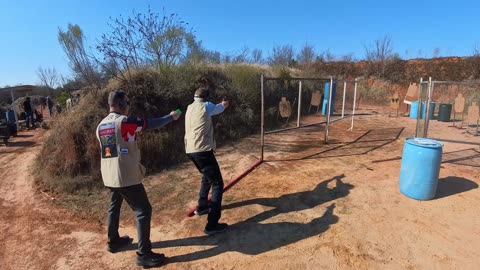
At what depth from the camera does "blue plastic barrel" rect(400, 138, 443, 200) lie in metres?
4.37

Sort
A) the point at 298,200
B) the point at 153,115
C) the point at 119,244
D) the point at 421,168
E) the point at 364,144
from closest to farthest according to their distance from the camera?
the point at 119,244, the point at 421,168, the point at 298,200, the point at 364,144, the point at 153,115

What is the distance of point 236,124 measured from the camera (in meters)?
10.1

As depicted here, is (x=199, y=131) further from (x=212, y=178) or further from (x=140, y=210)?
(x=140, y=210)

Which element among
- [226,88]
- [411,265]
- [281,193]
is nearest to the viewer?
[411,265]

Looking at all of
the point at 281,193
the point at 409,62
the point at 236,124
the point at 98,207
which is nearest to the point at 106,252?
the point at 98,207

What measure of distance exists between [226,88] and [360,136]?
4.91 metres

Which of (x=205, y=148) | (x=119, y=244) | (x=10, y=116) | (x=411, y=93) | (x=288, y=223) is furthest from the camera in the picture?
(x=10, y=116)

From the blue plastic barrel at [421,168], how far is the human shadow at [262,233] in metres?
1.23

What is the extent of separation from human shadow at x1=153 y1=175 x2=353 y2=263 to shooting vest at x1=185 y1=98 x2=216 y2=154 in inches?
44.2

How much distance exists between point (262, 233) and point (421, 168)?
2.58 metres

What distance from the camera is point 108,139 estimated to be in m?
3.06

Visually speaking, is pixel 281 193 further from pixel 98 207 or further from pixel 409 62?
pixel 409 62

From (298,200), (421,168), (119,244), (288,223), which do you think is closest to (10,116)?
(119,244)

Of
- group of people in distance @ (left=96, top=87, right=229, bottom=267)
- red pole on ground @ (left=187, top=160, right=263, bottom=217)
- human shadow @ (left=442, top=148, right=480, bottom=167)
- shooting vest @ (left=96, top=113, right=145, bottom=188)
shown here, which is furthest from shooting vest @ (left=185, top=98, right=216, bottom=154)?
human shadow @ (left=442, top=148, right=480, bottom=167)
